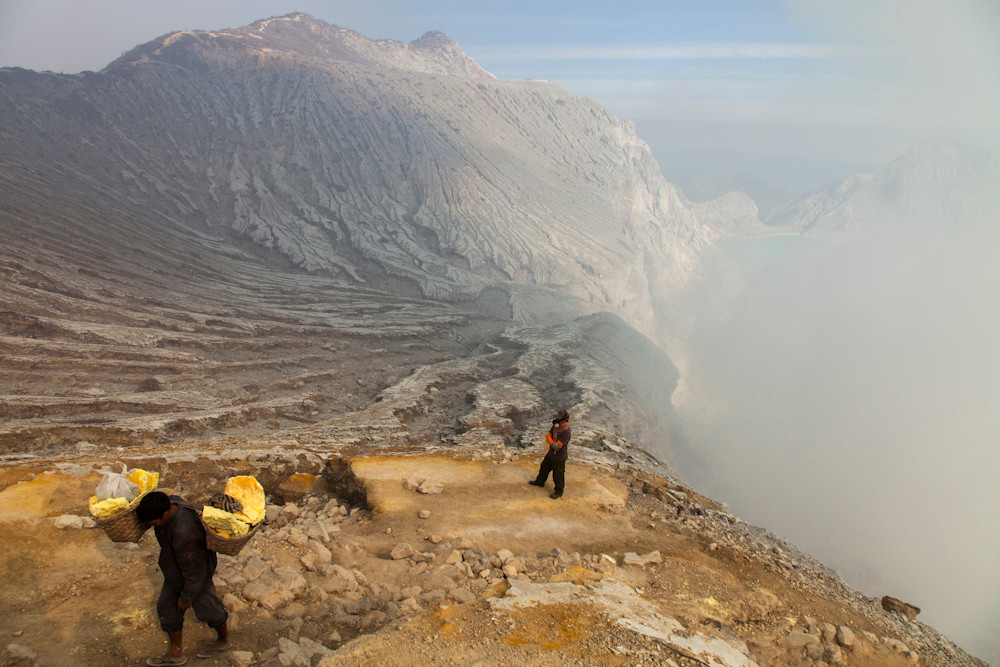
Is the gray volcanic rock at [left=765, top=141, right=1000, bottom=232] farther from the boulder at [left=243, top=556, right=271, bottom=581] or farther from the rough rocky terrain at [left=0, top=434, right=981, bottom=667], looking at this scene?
the boulder at [left=243, top=556, right=271, bottom=581]

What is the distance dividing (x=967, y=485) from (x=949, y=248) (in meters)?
69.8

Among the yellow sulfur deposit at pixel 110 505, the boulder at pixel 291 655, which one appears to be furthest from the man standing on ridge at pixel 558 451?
the yellow sulfur deposit at pixel 110 505

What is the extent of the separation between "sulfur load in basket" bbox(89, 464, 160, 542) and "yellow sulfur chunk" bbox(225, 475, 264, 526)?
26.2 inches

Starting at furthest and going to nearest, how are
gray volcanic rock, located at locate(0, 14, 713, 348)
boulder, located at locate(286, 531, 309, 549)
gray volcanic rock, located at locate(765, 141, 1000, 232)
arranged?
gray volcanic rock, located at locate(765, 141, 1000, 232), gray volcanic rock, located at locate(0, 14, 713, 348), boulder, located at locate(286, 531, 309, 549)

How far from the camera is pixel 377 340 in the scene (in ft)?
111

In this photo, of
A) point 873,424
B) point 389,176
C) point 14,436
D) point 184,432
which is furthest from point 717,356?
point 14,436

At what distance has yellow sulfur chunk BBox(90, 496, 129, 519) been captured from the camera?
455 cm

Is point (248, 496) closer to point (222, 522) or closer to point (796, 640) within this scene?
point (222, 522)

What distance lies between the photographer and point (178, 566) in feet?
16.1

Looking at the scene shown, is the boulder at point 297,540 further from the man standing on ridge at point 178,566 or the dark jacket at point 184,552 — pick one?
the dark jacket at point 184,552

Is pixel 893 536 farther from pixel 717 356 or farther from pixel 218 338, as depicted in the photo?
pixel 218 338

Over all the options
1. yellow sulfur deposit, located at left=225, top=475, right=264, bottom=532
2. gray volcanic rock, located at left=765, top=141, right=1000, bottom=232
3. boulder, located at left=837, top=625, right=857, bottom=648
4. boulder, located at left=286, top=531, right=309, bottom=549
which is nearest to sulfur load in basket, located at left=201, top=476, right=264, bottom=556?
yellow sulfur deposit, located at left=225, top=475, right=264, bottom=532

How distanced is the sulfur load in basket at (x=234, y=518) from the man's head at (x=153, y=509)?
319 millimetres

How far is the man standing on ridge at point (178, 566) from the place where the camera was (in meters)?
4.75
